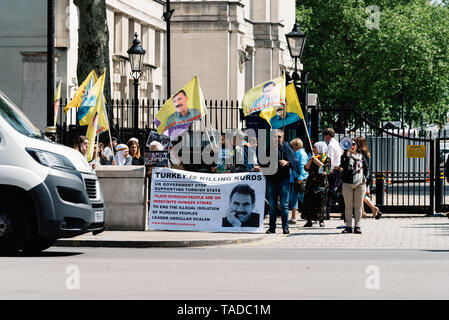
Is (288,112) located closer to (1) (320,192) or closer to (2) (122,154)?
(1) (320,192)

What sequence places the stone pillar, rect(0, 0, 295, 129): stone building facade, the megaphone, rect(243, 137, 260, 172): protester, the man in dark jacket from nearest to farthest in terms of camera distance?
the man in dark jacket, the megaphone, rect(243, 137, 260, 172): protester, the stone pillar, rect(0, 0, 295, 129): stone building facade

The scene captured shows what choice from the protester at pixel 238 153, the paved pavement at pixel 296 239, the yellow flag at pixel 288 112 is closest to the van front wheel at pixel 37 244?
the paved pavement at pixel 296 239

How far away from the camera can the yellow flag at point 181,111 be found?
21688 mm

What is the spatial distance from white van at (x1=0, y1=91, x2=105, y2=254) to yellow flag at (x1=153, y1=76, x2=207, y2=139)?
7508 millimetres

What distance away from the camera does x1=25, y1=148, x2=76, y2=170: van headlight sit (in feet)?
46.2

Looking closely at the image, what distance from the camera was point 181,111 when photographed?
72.0 ft

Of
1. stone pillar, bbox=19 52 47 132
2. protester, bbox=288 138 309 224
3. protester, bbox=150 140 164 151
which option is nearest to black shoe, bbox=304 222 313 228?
protester, bbox=288 138 309 224

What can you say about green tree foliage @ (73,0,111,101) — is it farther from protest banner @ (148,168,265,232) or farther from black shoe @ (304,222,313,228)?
protest banner @ (148,168,265,232)

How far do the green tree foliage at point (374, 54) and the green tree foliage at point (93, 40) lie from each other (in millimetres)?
37455

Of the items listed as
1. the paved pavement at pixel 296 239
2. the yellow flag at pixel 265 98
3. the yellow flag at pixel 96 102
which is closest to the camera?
the paved pavement at pixel 296 239

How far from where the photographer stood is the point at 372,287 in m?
10.9

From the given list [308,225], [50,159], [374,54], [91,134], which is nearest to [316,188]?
[308,225]

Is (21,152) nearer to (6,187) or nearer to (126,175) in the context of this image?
(6,187)

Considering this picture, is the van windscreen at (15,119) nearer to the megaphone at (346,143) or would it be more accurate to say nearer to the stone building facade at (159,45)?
the megaphone at (346,143)
